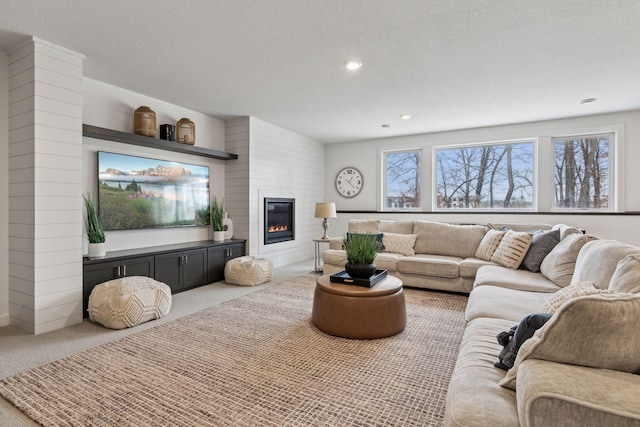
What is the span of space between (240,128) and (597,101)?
4921mm

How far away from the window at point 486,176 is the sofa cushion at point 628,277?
428cm

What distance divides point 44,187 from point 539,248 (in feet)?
15.8

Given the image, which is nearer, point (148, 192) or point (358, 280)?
point (358, 280)

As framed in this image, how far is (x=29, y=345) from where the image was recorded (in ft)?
8.44

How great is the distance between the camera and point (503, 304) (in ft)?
7.61

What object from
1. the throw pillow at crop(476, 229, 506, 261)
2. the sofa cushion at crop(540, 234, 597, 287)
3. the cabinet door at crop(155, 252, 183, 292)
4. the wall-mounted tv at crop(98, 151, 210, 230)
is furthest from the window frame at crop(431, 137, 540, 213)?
the cabinet door at crop(155, 252, 183, 292)

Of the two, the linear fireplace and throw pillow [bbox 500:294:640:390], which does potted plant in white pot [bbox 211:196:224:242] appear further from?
throw pillow [bbox 500:294:640:390]

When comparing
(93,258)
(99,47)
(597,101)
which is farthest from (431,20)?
(93,258)

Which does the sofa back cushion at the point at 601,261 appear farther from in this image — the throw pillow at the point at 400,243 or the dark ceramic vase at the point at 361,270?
the throw pillow at the point at 400,243

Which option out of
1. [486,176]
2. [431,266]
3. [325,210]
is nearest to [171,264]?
[325,210]

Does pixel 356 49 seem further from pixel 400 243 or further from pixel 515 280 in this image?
pixel 400 243

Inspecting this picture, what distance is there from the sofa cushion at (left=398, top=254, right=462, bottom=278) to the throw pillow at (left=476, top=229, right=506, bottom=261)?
0.29 metres

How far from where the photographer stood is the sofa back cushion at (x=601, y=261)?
6.19 feet

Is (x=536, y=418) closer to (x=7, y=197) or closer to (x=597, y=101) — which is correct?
(x=7, y=197)
